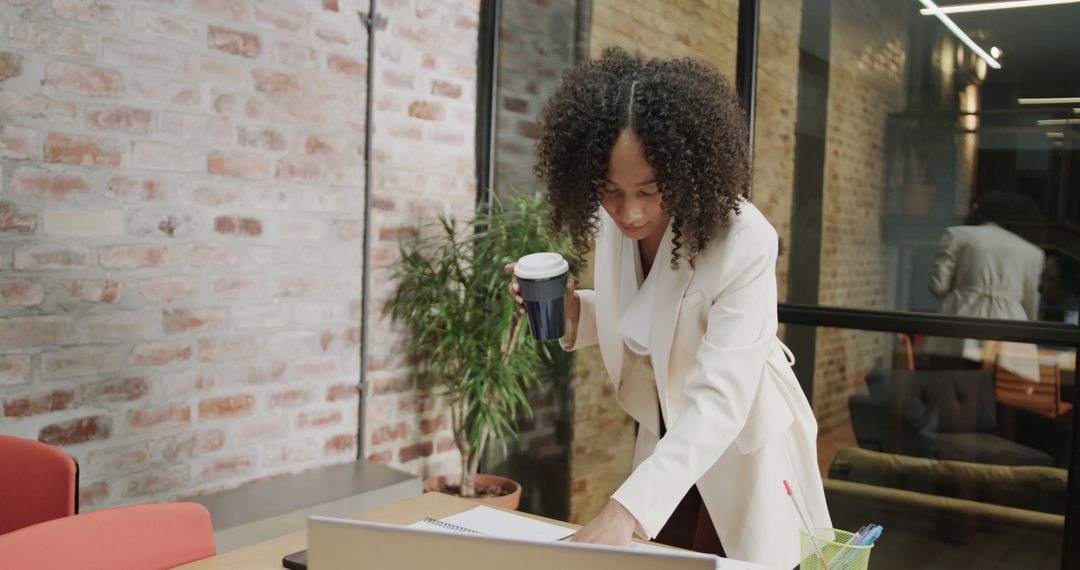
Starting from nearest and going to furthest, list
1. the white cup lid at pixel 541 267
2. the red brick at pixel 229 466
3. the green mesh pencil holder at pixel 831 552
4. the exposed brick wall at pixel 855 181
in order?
the green mesh pencil holder at pixel 831 552 < the white cup lid at pixel 541 267 < the exposed brick wall at pixel 855 181 < the red brick at pixel 229 466

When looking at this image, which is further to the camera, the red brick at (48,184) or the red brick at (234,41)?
the red brick at (234,41)

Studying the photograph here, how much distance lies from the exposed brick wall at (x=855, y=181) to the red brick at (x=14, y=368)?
7.27 ft

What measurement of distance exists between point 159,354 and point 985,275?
2.32 meters

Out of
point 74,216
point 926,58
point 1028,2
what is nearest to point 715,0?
point 926,58

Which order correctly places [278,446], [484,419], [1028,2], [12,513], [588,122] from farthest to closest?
[484,419] → [278,446] → [1028,2] → [12,513] → [588,122]

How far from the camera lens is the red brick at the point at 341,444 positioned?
3037 millimetres

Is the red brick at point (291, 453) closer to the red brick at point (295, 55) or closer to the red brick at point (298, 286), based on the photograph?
the red brick at point (298, 286)

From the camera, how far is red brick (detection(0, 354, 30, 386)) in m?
2.21

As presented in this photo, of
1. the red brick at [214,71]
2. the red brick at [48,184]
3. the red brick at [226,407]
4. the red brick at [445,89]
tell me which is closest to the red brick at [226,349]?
the red brick at [226,407]

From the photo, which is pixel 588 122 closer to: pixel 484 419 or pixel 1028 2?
pixel 1028 2

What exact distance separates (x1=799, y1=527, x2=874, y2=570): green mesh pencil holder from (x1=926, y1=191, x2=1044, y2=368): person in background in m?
1.47

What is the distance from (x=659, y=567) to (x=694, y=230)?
91 cm

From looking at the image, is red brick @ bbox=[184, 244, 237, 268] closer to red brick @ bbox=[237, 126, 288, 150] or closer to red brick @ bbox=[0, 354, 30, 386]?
red brick @ bbox=[237, 126, 288, 150]

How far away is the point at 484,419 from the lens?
3082mm
